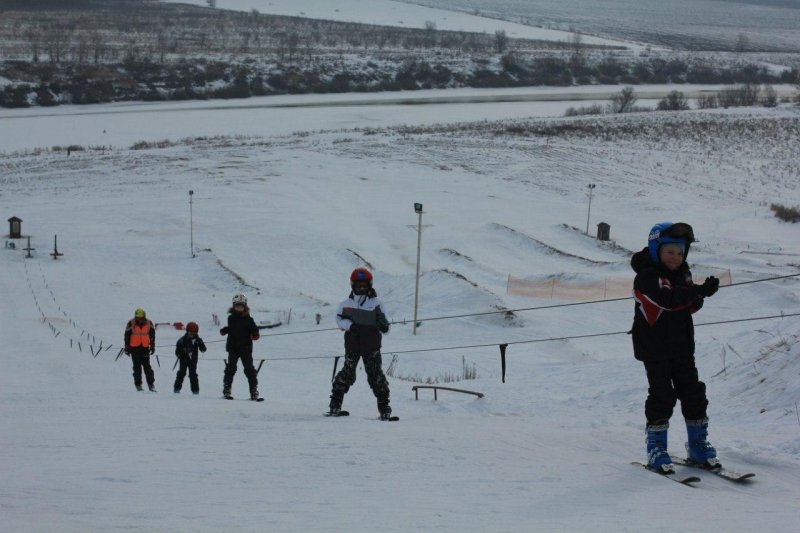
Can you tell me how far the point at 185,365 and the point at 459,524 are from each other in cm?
901

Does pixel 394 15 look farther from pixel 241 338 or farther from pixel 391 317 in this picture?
pixel 241 338

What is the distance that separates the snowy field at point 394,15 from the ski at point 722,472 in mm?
136364

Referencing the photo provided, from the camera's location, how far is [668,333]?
7.22 m

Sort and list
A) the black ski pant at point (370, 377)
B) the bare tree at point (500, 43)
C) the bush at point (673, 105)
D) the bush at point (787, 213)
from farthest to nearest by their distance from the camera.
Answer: the bare tree at point (500, 43) < the bush at point (673, 105) < the bush at point (787, 213) < the black ski pant at point (370, 377)

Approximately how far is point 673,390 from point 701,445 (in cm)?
47

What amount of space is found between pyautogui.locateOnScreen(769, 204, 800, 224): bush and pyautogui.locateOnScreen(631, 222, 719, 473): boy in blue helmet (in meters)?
37.9

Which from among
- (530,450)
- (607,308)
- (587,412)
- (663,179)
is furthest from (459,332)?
(663,179)

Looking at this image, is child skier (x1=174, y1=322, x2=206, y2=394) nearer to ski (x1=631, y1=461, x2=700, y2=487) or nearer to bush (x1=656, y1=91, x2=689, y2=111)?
ski (x1=631, y1=461, x2=700, y2=487)

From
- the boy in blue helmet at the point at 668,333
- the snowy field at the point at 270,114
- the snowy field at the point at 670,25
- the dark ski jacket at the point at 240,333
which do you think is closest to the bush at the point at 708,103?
the snowy field at the point at 270,114

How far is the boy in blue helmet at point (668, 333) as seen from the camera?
7.04m

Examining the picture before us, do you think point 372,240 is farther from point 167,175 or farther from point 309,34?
point 309,34

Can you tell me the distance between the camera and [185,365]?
47.2 ft

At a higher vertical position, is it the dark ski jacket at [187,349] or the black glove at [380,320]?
the black glove at [380,320]

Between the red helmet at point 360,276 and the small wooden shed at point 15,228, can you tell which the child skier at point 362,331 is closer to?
the red helmet at point 360,276
